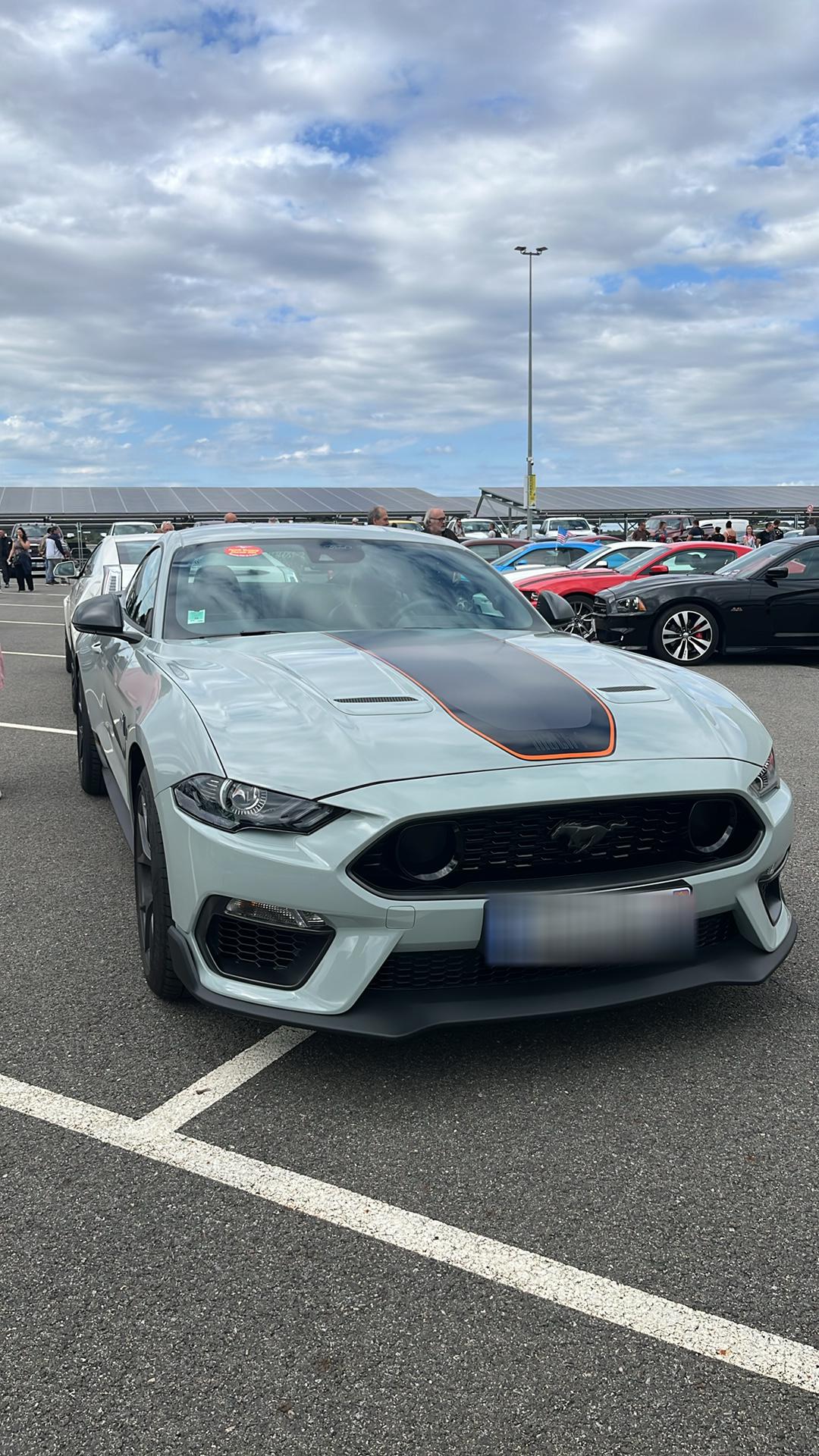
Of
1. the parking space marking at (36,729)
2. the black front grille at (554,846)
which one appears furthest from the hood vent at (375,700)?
the parking space marking at (36,729)

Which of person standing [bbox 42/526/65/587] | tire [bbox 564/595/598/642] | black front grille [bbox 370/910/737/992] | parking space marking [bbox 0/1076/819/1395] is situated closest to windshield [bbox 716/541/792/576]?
tire [bbox 564/595/598/642]

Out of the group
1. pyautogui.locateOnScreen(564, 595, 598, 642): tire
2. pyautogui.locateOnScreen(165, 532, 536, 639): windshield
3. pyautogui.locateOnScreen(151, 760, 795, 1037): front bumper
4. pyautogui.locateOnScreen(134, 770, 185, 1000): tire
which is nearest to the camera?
pyautogui.locateOnScreen(151, 760, 795, 1037): front bumper

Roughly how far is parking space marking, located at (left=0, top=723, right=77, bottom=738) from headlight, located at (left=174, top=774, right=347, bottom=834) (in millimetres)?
5473

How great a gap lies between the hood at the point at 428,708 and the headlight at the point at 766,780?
40mm

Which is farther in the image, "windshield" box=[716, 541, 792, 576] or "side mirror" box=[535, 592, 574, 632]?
"windshield" box=[716, 541, 792, 576]

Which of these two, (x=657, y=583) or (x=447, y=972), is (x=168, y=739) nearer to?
(x=447, y=972)

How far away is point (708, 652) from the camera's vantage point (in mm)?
11883

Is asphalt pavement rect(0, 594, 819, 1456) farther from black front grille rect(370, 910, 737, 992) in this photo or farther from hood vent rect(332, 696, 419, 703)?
hood vent rect(332, 696, 419, 703)

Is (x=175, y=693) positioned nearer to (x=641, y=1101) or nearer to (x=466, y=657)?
(x=466, y=657)

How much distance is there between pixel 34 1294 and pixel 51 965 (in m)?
1.70

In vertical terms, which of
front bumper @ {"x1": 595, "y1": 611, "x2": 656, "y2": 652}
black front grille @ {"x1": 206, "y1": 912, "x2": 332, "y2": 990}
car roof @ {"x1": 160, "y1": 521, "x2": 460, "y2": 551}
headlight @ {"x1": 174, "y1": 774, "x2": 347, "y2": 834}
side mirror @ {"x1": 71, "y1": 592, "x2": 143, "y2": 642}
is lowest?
front bumper @ {"x1": 595, "y1": 611, "x2": 656, "y2": 652}

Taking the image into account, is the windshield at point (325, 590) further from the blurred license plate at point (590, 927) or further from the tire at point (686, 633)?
the tire at point (686, 633)

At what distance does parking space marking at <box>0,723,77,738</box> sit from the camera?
322 inches

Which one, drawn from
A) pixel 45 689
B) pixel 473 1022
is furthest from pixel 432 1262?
pixel 45 689
